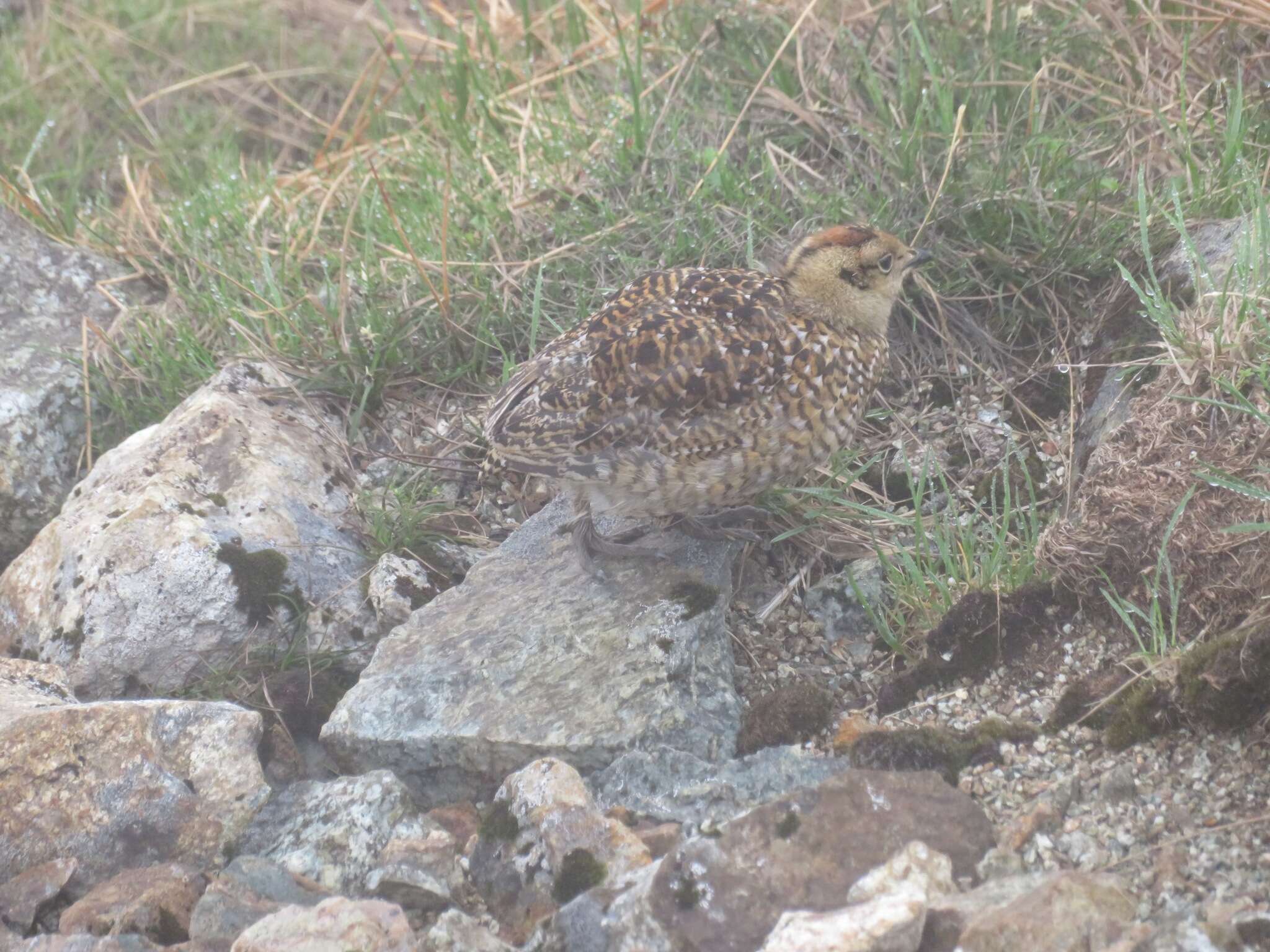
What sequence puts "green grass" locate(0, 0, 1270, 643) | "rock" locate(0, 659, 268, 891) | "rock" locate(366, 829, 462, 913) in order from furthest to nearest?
"green grass" locate(0, 0, 1270, 643) → "rock" locate(0, 659, 268, 891) → "rock" locate(366, 829, 462, 913)

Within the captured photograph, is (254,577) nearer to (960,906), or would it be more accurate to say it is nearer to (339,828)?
(339,828)

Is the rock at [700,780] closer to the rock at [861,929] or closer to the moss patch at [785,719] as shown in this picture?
the moss patch at [785,719]

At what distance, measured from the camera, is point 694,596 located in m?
3.92

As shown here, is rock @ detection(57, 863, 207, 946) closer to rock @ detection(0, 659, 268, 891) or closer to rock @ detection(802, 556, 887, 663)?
rock @ detection(0, 659, 268, 891)

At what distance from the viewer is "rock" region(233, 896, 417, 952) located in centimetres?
273

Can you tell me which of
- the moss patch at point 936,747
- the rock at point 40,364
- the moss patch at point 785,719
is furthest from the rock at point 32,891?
the rock at point 40,364

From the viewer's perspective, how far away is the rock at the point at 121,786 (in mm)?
3316

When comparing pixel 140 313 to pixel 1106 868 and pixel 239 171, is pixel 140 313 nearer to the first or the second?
pixel 239 171

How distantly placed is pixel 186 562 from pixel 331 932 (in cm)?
180

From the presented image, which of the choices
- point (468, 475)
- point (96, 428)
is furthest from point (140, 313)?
point (468, 475)

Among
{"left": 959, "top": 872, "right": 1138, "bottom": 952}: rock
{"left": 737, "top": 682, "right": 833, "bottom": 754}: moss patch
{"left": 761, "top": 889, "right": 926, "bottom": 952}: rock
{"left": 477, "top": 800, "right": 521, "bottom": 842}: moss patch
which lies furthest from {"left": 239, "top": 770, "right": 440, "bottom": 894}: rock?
{"left": 959, "top": 872, "right": 1138, "bottom": 952}: rock

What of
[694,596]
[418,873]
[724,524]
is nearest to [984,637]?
[694,596]

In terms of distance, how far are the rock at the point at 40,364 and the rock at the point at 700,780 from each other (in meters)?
3.05

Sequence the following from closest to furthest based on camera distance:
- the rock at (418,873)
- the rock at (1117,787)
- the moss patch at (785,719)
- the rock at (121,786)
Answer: the rock at (1117,787), the rock at (418,873), the rock at (121,786), the moss patch at (785,719)
